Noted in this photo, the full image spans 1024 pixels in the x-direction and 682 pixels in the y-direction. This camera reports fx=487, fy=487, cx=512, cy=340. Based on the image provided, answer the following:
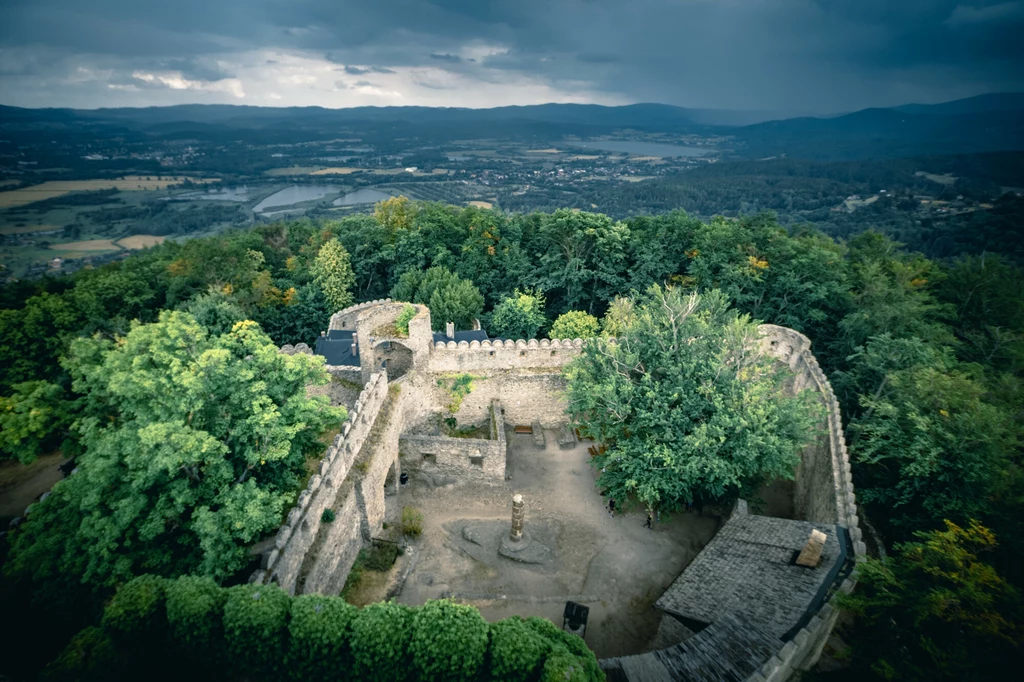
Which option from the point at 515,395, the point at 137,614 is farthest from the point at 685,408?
the point at 137,614

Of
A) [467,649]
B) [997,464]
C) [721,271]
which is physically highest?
[721,271]

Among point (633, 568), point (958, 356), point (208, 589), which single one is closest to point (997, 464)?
point (633, 568)

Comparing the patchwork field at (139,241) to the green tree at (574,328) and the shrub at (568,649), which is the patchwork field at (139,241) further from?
the shrub at (568,649)

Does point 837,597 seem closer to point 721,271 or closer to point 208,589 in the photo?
point 208,589

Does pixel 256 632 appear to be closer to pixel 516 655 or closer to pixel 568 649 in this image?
pixel 516 655

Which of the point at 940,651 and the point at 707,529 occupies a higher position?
the point at 940,651

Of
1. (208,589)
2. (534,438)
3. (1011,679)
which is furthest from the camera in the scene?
(534,438)

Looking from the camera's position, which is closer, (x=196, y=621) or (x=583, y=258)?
(x=196, y=621)
